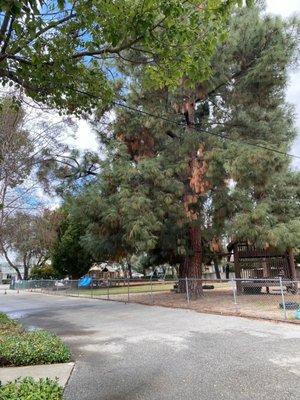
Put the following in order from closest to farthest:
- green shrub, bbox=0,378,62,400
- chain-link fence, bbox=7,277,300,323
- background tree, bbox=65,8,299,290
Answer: green shrub, bbox=0,378,62,400, chain-link fence, bbox=7,277,300,323, background tree, bbox=65,8,299,290

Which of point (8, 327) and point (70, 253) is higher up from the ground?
point (70, 253)

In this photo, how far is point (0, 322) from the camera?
466 inches

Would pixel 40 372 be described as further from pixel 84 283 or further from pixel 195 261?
pixel 84 283

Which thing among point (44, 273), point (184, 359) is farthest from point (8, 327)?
point (44, 273)

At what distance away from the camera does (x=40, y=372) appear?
638 cm

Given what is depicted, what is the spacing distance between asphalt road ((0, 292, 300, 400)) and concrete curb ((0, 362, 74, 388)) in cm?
15

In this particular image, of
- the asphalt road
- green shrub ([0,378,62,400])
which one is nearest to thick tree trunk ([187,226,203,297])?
the asphalt road

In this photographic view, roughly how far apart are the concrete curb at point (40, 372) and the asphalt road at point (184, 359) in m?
0.15

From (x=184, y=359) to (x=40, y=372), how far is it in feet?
7.75

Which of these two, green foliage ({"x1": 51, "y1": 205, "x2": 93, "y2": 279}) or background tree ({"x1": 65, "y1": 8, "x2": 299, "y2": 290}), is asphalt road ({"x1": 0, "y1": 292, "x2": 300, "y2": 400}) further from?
green foliage ({"x1": 51, "y1": 205, "x2": 93, "y2": 279})

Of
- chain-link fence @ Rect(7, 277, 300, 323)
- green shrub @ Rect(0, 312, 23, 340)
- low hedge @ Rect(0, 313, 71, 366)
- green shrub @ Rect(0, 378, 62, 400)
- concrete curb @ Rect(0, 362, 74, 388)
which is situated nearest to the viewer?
green shrub @ Rect(0, 378, 62, 400)

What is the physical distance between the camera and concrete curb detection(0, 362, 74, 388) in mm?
6094

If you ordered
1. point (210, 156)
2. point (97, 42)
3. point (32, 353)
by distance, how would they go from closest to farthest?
point (97, 42) < point (32, 353) < point (210, 156)

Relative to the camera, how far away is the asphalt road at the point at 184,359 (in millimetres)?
5305
